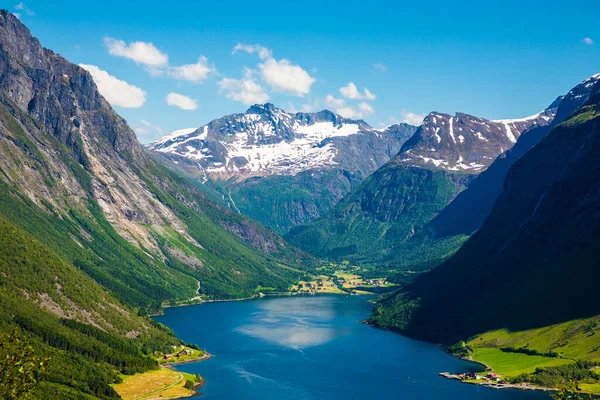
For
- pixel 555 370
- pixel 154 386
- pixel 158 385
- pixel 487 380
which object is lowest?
pixel 154 386

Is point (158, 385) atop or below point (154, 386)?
atop

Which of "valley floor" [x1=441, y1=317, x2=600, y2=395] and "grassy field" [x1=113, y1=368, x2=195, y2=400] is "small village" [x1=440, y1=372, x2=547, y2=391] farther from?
"grassy field" [x1=113, y1=368, x2=195, y2=400]

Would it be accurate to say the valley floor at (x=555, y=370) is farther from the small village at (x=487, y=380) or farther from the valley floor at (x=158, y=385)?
the valley floor at (x=158, y=385)

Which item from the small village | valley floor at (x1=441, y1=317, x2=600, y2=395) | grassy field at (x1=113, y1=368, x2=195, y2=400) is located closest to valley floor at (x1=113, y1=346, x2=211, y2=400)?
grassy field at (x1=113, y1=368, x2=195, y2=400)

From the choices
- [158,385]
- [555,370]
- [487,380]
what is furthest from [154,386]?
[555,370]

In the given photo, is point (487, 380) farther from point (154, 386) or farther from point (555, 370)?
point (154, 386)

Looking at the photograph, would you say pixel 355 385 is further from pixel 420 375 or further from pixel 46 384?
pixel 46 384

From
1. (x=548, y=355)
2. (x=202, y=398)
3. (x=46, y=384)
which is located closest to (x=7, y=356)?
(x=46, y=384)

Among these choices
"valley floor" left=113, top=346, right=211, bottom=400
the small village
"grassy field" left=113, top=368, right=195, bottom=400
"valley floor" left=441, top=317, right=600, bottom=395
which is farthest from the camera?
the small village
